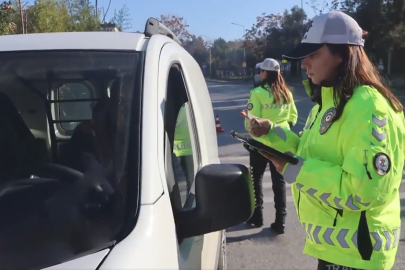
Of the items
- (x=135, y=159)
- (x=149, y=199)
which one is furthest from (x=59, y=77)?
(x=149, y=199)

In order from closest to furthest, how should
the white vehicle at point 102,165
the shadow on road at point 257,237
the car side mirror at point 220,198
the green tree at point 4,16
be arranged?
the white vehicle at point 102,165
the car side mirror at point 220,198
the shadow on road at point 257,237
the green tree at point 4,16

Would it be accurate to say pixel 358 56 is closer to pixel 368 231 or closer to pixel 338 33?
pixel 338 33

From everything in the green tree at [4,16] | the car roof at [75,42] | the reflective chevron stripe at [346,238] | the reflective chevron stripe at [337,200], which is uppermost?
the green tree at [4,16]

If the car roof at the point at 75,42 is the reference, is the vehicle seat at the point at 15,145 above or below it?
below

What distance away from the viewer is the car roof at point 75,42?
2.40m

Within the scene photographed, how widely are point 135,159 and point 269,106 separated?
3927mm

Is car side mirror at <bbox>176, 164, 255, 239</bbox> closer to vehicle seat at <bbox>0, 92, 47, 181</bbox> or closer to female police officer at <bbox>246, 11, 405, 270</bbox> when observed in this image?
female police officer at <bbox>246, 11, 405, 270</bbox>

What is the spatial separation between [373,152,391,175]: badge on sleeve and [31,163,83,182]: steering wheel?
3.80 ft

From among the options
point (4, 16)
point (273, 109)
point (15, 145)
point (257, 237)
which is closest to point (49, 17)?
point (4, 16)

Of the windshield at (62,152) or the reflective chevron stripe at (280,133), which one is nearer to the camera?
the windshield at (62,152)

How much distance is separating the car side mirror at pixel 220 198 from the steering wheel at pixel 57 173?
0.49 metres

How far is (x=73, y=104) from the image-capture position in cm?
265

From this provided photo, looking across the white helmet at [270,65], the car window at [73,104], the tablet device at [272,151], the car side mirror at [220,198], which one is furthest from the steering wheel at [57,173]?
the white helmet at [270,65]

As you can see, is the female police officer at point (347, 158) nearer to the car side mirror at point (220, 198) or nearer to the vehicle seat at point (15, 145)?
the car side mirror at point (220, 198)
